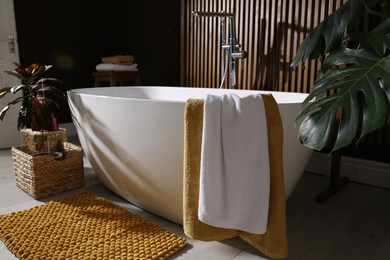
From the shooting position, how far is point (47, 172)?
202 centimetres

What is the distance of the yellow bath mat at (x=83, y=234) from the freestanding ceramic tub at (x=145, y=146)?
14 cm

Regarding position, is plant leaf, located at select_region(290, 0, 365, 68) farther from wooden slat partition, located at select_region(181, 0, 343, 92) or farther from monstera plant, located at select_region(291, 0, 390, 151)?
wooden slat partition, located at select_region(181, 0, 343, 92)

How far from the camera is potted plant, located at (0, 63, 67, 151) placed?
1.98 m

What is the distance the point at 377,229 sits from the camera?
1675mm

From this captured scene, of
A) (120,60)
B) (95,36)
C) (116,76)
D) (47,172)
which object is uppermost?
(95,36)

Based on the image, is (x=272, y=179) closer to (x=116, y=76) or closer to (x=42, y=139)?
(x=42, y=139)

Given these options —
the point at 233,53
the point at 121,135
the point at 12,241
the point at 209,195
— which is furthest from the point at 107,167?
the point at 233,53

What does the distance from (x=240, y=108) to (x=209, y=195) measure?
0.35 m

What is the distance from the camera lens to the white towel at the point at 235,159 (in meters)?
1.27

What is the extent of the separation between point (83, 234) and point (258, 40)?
1.99m

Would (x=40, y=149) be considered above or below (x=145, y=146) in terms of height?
below

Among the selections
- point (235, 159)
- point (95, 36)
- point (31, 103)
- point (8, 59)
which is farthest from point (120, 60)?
point (235, 159)

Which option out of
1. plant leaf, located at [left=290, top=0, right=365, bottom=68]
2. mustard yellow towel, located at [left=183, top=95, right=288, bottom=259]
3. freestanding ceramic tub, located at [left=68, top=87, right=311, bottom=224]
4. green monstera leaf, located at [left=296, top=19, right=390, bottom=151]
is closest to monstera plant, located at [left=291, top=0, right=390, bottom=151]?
green monstera leaf, located at [left=296, top=19, right=390, bottom=151]

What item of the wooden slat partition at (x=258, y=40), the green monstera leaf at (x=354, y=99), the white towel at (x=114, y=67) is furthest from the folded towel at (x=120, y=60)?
the green monstera leaf at (x=354, y=99)
